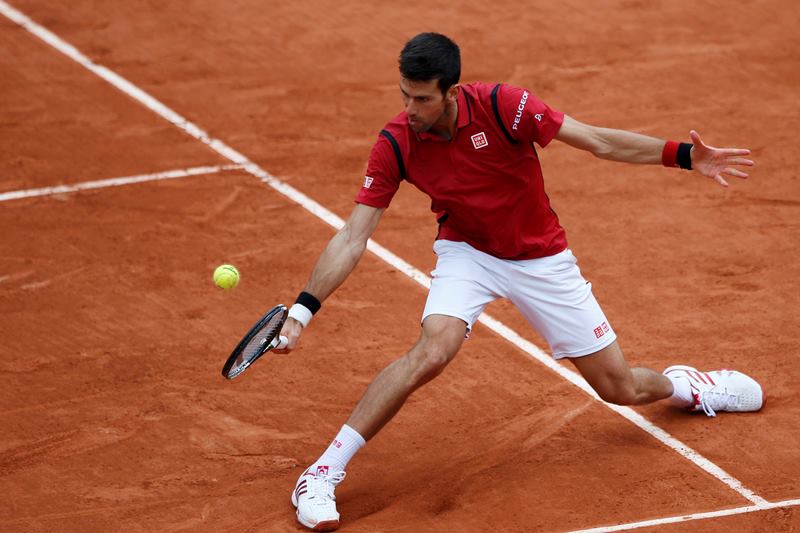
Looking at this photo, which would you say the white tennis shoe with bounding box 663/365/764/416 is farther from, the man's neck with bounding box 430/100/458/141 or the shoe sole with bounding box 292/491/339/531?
the shoe sole with bounding box 292/491/339/531

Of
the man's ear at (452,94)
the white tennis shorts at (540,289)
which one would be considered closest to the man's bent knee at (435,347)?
the white tennis shorts at (540,289)

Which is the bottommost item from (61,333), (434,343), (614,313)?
(61,333)

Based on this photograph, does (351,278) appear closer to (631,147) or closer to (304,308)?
(304,308)

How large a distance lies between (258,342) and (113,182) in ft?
16.9

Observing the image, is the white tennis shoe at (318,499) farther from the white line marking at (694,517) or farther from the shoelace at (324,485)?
the white line marking at (694,517)

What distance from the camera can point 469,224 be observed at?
7.04 meters

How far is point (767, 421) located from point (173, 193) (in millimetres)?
A: 5674

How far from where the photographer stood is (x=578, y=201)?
10.9m

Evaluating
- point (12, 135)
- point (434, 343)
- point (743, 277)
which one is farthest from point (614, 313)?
point (12, 135)

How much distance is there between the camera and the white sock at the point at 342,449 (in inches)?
268

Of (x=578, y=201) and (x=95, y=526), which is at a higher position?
(x=578, y=201)

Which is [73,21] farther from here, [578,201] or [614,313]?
[614,313]

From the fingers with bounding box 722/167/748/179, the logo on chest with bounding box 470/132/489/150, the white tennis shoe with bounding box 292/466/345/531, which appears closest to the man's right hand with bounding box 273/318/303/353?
the white tennis shoe with bounding box 292/466/345/531

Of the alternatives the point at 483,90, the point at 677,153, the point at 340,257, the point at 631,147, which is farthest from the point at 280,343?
the point at 677,153
